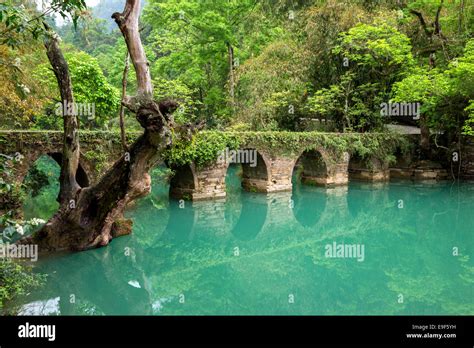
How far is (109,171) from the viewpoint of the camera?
8.16m

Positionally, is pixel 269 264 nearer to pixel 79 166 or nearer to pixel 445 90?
pixel 79 166

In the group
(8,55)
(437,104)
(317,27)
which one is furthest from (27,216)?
(437,104)

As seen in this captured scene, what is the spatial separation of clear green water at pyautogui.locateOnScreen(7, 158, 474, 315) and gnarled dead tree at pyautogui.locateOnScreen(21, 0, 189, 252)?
459 millimetres

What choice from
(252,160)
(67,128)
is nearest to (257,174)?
(252,160)

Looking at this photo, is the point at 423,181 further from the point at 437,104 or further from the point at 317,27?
the point at 317,27

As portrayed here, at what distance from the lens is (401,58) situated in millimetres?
17516

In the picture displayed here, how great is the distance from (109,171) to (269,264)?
→ 3.58 meters

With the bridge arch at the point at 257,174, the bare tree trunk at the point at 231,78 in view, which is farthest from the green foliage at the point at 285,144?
the bare tree trunk at the point at 231,78

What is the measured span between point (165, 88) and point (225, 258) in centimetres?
996

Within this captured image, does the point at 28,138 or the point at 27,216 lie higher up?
the point at 28,138

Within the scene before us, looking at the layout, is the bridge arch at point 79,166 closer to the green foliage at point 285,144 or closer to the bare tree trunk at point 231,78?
the green foliage at point 285,144

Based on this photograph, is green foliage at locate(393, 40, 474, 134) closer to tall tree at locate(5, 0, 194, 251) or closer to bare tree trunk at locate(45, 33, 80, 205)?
tall tree at locate(5, 0, 194, 251)

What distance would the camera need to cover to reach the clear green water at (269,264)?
643 centimetres

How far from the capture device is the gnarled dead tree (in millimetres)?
7086
